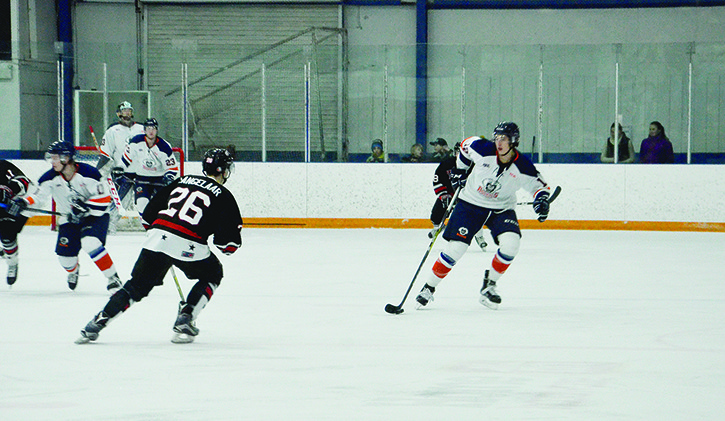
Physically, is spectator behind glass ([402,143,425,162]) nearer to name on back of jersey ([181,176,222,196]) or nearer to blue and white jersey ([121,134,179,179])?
blue and white jersey ([121,134,179,179])

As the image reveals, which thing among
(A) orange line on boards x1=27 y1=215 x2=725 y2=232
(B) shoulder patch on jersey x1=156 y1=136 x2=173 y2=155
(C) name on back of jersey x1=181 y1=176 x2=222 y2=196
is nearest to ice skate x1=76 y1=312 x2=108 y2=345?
(C) name on back of jersey x1=181 y1=176 x2=222 y2=196

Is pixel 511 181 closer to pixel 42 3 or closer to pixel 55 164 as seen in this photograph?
pixel 55 164

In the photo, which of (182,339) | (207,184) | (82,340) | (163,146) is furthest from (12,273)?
(163,146)

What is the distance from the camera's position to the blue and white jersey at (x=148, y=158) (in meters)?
8.09

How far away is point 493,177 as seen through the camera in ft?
16.1

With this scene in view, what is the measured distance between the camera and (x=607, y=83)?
33.7ft

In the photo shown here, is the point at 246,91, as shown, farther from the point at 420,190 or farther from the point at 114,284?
the point at 114,284

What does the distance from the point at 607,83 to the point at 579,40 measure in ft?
11.4

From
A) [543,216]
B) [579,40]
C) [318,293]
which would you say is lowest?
[318,293]

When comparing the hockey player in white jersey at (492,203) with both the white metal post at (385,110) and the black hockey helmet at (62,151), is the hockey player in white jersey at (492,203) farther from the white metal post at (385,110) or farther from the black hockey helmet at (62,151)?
the white metal post at (385,110)

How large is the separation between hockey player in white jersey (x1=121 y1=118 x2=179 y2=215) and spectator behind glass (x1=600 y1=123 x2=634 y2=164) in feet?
16.3

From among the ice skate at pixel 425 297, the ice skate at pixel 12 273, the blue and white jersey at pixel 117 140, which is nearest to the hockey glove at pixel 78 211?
the ice skate at pixel 12 273

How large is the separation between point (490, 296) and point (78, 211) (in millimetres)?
2393

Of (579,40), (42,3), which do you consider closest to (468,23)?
(579,40)
